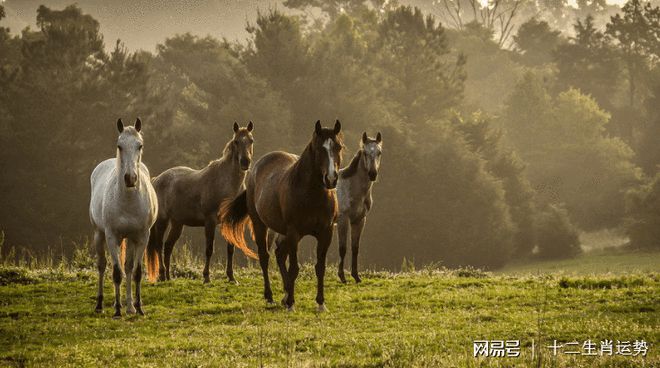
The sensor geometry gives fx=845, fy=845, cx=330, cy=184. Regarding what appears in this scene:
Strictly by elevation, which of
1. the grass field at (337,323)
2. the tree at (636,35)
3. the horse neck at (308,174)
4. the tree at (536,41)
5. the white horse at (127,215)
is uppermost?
the tree at (536,41)

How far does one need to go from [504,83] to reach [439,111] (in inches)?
1049

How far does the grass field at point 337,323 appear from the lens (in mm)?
9984

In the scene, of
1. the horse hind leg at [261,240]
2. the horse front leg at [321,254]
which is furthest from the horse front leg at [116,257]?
the horse front leg at [321,254]

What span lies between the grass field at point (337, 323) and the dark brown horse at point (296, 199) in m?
0.95

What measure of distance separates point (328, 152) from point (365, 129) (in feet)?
148

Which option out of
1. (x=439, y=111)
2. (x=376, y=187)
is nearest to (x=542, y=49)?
(x=439, y=111)

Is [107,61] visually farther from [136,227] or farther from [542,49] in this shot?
[542,49]

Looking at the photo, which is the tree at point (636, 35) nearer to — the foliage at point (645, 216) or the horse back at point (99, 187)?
the foliage at point (645, 216)

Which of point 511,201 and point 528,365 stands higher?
point 511,201

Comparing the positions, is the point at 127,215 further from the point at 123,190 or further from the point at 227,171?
the point at 227,171

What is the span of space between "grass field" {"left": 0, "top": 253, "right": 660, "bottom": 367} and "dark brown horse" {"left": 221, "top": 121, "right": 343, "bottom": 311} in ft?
3.11

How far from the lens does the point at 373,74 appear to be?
64.8 metres

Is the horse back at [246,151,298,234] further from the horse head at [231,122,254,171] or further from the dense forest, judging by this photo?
the dense forest

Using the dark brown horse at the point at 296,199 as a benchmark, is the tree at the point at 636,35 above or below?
above
